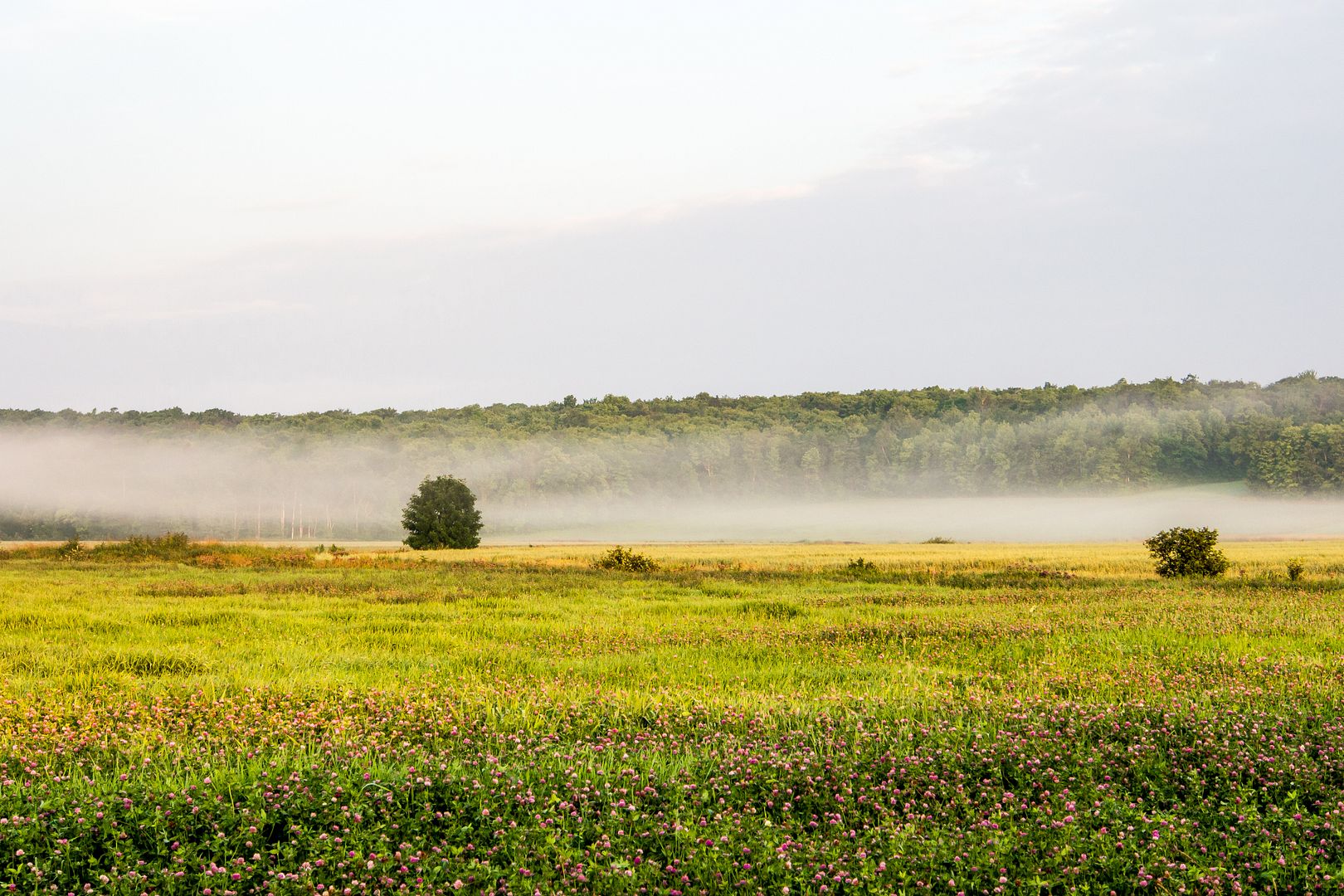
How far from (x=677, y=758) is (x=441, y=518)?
73.8 m

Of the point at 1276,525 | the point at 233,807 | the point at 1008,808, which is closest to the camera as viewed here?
the point at 233,807

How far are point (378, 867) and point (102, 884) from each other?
4.83 ft

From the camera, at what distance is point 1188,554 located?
35344mm

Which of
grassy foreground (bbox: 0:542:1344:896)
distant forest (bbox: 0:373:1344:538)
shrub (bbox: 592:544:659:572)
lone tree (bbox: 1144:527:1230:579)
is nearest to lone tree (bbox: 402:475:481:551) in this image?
shrub (bbox: 592:544:659:572)

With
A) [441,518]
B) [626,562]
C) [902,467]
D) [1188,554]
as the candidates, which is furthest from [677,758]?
[902,467]

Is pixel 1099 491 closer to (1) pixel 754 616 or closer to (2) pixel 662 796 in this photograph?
(1) pixel 754 616

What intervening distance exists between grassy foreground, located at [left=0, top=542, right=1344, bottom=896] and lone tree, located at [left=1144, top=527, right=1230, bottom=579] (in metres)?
19.6

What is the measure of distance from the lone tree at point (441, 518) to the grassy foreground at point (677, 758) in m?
61.6

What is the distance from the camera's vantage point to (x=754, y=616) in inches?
773

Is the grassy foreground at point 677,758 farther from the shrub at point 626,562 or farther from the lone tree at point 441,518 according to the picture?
the lone tree at point 441,518

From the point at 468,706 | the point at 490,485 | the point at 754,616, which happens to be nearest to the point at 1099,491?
the point at 490,485

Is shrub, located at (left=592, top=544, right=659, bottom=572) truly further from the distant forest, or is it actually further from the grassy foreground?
the distant forest

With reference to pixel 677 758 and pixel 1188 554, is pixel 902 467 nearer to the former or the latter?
pixel 1188 554

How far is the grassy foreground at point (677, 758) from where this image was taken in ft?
18.2
